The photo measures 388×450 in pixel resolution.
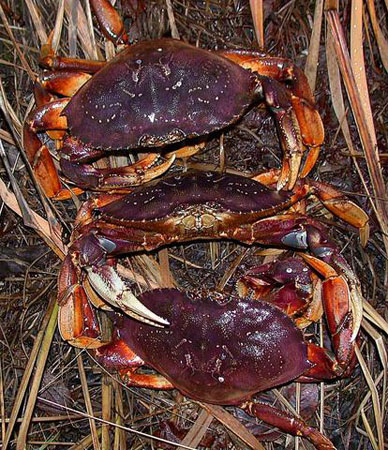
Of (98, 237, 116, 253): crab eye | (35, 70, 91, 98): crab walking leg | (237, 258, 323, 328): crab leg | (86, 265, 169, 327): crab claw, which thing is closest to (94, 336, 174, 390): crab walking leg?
(86, 265, 169, 327): crab claw

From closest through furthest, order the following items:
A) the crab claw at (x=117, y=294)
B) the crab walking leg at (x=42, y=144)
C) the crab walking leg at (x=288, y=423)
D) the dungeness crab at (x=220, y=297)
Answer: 1. the crab claw at (x=117, y=294)
2. the dungeness crab at (x=220, y=297)
3. the crab walking leg at (x=288, y=423)
4. the crab walking leg at (x=42, y=144)

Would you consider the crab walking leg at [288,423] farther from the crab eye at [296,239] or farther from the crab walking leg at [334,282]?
the crab eye at [296,239]

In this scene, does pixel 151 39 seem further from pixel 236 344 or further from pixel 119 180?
pixel 236 344

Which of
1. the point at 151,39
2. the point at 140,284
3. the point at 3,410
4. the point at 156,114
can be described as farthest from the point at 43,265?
the point at 151,39

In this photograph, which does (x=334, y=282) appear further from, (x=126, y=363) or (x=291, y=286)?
(x=126, y=363)

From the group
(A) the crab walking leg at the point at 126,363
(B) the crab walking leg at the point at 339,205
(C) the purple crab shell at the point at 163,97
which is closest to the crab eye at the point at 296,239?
(B) the crab walking leg at the point at 339,205

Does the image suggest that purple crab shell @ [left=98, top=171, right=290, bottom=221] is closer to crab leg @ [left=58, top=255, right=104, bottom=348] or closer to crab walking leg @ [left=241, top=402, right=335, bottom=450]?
crab leg @ [left=58, top=255, right=104, bottom=348]
